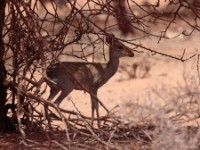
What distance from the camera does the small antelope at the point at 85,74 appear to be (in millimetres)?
7441

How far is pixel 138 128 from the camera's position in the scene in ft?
21.5

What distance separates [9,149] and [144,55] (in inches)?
→ 326

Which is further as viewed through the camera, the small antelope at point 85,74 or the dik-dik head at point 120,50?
the dik-dik head at point 120,50

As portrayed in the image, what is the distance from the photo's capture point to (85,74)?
7.87 meters

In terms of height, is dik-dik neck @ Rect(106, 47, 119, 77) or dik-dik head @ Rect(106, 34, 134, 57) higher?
dik-dik head @ Rect(106, 34, 134, 57)

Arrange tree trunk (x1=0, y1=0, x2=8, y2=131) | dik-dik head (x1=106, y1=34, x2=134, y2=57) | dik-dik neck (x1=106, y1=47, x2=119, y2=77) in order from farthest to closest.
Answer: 1. dik-dik neck (x1=106, y1=47, x2=119, y2=77)
2. dik-dik head (x1=106, y1=34, x2=134, y2=57)
3. tree trunk (x1=0, y1=0, x2=8, y2=131)

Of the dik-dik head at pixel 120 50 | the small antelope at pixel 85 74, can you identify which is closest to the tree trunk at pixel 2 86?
the small antelope at pixel 85 74

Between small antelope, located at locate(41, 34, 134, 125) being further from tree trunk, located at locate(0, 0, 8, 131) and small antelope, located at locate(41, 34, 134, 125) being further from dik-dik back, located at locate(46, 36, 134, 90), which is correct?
tree trunk, located at locate(0, 0, 8, 131)

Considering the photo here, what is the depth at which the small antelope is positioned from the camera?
24.4 feet

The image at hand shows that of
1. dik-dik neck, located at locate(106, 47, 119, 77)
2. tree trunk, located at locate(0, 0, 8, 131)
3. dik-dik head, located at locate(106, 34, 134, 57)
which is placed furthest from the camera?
dik-dik neck, located at locate(106, 47, 119, 77)

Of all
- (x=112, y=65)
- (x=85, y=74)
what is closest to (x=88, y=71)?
(x=85, y=74)

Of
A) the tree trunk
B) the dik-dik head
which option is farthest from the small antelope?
the tree trunk

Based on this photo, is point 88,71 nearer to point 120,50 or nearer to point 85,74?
point 85,74

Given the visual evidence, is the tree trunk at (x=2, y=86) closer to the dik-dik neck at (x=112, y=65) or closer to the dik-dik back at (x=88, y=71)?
the dik-dik back at (x=88, y=71)
